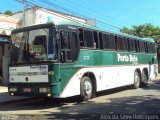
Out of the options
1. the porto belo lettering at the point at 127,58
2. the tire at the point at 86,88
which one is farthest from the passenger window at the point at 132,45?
the tire at the point at 86,88

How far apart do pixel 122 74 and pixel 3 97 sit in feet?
20.1

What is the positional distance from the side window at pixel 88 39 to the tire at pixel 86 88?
4.62 ft

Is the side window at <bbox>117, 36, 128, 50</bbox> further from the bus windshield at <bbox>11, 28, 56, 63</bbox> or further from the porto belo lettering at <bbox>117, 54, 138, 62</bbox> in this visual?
the bus windshield at <bbox>11, 28, 56, 63</bbox>

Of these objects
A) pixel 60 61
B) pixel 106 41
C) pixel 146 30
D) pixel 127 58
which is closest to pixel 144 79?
pixel 127 58

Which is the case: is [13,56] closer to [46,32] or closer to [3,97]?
[46,32]

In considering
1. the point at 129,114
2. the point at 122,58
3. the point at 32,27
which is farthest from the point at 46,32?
the point at 122,58

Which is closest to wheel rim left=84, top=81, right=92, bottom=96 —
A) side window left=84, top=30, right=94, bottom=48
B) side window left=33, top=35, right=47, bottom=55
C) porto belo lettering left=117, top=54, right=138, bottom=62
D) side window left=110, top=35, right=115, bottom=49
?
side window left=84, top=30, right=94, bottom=48

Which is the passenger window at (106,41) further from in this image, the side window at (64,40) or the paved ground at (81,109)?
the side window at (64,40)

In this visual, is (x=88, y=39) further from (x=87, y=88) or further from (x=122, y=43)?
(x=122, y=43)

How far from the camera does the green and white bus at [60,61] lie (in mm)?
12758

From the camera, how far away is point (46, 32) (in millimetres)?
13070

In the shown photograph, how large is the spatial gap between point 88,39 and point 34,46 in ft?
8.89

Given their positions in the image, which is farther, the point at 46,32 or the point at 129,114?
the point at 46,32

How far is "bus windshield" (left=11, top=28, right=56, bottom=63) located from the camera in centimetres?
1281
